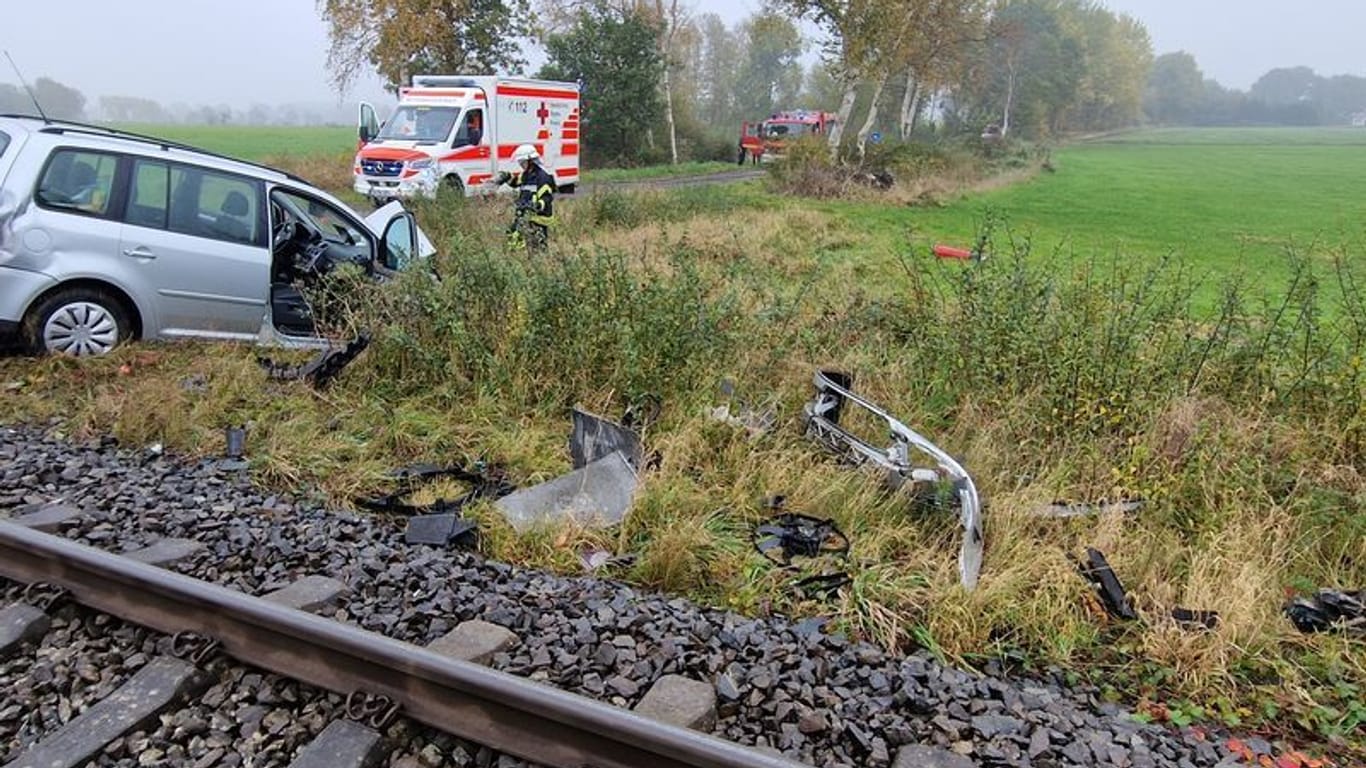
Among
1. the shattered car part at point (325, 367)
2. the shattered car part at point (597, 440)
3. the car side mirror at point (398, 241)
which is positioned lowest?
the shattered car part at point (597, 440)

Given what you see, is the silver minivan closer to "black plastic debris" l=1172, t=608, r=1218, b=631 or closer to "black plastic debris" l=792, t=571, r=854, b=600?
"black plastic debris" l=792, t=571, r=854, b=600

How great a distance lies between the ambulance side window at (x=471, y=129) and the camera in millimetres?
20625

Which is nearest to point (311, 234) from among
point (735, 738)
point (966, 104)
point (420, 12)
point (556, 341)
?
point (556, 341)

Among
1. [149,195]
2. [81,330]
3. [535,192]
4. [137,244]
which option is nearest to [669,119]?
[535,192]

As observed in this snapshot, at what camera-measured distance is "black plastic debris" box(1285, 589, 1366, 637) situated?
373cm

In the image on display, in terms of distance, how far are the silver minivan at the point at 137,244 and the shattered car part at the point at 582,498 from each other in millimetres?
3566

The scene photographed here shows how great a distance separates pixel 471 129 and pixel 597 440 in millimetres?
17529

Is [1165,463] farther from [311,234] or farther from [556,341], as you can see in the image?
[311,234]

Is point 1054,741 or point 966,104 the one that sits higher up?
point 966,104

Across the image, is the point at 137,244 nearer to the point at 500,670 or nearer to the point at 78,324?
the point at 78,324

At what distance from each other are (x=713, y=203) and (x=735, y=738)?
16724mm

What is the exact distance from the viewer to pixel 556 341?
6219 millimetres

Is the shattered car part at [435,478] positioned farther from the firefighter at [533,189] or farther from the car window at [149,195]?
Answer: the firefighter at [533,189]

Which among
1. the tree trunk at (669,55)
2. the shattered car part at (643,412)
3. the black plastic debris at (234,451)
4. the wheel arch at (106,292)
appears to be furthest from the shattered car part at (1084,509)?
the tree trunk at (669,55)
